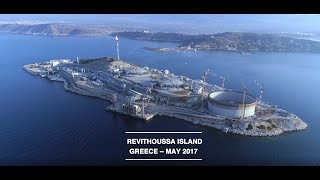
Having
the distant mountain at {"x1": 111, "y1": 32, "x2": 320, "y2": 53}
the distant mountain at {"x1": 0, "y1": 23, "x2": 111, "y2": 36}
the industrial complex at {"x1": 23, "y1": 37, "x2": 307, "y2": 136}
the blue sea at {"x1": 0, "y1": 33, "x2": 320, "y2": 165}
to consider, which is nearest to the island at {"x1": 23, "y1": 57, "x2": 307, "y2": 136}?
the industrial complex at {"x1": 23, "y1": 37, "x2": 307, "y2": 136}

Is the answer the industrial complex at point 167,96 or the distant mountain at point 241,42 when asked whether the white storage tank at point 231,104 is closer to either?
the industrial complex at point 167,96

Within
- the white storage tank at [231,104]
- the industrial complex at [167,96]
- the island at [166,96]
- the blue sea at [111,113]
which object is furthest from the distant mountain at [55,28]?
the white storage tank at [231,104]

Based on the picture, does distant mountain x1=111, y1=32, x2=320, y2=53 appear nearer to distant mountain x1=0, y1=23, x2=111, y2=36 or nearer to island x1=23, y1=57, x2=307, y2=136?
distant mountain x1=0, y1=23, x2=111, y2=36

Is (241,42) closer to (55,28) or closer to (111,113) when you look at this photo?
(111,113)

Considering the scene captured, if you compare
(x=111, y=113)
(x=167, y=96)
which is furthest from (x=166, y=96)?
(x=111, y=113)

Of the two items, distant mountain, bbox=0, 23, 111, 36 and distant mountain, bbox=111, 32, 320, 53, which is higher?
distant mountain, bbox=0, 23, 111, 36
